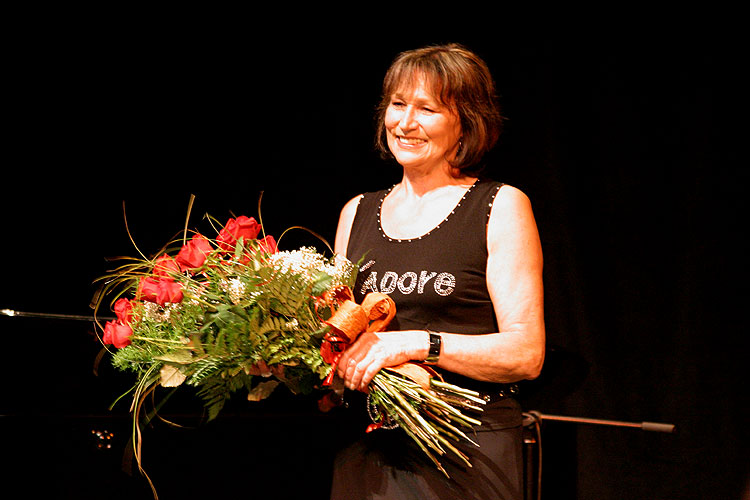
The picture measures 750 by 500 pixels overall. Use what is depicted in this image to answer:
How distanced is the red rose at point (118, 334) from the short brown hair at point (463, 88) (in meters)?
0.81

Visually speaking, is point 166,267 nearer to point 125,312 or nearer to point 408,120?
point 125,312

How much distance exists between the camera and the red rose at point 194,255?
154cm

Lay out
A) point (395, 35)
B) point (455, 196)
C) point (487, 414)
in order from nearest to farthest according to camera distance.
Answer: point (487, 414) → point (455, 196) → point (395, 35)

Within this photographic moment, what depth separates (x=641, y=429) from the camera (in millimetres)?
2508

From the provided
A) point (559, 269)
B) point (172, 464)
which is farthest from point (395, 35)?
point (172, 464)

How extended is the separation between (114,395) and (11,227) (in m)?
0.73

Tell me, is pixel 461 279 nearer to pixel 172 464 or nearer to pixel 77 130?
pixel 172 464

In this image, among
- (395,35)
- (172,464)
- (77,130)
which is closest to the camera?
(172,464)

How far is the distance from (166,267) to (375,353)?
0.48 m

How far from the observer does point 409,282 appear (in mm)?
1653

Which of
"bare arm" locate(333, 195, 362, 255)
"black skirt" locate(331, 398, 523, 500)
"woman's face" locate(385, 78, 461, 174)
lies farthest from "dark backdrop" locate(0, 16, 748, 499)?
"woman's face" locate(385, 78, 461, 174)

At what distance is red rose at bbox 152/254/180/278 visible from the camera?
1544 mm

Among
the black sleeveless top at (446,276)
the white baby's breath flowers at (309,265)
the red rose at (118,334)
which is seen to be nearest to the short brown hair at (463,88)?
the black sleeveless top at (446,276)

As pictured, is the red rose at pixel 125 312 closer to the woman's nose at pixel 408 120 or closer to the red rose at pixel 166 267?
the red rose at pixel 166 267
